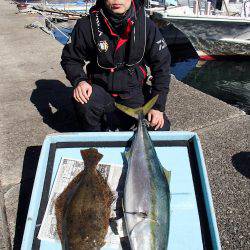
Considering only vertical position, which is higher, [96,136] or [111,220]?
[96,136]

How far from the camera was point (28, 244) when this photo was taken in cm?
238

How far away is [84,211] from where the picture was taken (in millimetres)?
2492

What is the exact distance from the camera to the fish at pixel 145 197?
221cm

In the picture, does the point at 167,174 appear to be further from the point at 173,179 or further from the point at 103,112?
the point at 103,112

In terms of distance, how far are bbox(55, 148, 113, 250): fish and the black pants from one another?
0.79m

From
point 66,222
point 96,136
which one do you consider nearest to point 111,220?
point 66,222

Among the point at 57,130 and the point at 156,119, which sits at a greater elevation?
the point at 156,119

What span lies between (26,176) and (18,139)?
2.66 ft

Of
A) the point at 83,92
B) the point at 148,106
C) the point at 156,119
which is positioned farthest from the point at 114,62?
the point at 156,119

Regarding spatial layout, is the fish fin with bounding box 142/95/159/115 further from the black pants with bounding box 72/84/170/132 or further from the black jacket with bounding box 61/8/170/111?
the black pants with bounding box 72/84/170/132

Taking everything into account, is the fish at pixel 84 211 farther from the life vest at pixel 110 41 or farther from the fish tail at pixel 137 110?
the life vest at pixel 110 41

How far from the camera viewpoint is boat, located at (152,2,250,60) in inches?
496

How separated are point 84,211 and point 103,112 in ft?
4.53

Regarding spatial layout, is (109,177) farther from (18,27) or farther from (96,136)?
(18,27)
